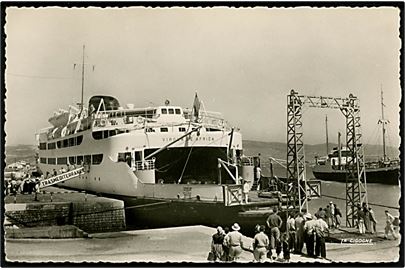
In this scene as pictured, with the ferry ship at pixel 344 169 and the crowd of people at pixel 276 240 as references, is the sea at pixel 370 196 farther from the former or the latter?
the crowd of people at pixel 276 240

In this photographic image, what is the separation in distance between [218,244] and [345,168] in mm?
2072

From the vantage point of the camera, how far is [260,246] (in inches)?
232

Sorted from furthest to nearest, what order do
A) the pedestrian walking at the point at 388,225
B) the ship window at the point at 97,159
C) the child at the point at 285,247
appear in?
the ship window at the point at 97,159
the pedestrian walking at the point at 388,225
the child at the point at 285,247

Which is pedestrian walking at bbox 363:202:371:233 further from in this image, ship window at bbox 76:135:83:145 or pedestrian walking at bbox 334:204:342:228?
ship window at bbox 76:135:83:145

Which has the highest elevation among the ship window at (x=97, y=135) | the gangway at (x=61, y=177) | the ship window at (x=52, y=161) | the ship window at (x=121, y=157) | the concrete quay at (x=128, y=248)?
the ship window at (x=97, y=135)

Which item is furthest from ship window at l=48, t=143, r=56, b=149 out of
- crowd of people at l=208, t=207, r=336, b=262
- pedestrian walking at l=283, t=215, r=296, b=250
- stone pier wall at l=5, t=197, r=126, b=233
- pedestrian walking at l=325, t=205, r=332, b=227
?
pedestrian walking at l=325, t=205, r=332, b=227

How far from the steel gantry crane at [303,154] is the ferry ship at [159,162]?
34 cm

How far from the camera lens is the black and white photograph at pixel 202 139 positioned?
243 inches

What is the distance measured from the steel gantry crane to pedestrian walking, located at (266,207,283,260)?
42cm

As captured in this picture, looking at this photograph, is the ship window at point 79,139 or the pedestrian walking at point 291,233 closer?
the pedestrian walking at point 291,233

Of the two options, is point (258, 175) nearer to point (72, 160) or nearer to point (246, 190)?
point (246, 190)

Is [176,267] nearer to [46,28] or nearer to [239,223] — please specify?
[239,223]

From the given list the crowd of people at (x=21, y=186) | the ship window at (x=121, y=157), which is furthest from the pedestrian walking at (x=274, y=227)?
the crowd of people at (x=21, y=186)

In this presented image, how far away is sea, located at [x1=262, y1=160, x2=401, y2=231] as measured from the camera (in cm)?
627
